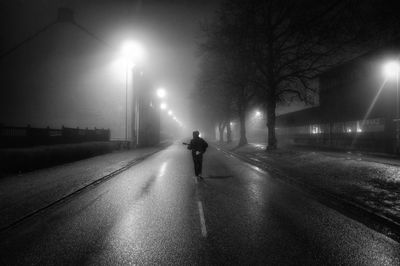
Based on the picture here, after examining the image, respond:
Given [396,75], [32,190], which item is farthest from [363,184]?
[396,75]

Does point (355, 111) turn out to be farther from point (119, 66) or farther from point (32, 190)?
point (32, 190)

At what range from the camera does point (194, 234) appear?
4340mm

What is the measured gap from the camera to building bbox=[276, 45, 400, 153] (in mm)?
21469

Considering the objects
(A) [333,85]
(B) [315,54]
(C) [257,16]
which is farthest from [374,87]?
(C) [257,16]

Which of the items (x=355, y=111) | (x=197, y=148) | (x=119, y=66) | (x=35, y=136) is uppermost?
(x=119, y=66)

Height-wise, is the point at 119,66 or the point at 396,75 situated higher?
the point at 119,66

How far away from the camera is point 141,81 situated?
1282 inches

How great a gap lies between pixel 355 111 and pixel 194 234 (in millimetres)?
28488

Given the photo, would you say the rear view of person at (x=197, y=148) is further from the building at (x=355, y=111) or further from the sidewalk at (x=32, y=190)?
the building at (x=355, y=111)

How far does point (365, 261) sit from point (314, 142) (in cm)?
3278

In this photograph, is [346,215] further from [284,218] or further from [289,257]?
[289,257]

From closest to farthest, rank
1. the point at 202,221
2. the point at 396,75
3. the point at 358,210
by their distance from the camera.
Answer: the point at 202,221
the point at 358,210
the point at 396,75

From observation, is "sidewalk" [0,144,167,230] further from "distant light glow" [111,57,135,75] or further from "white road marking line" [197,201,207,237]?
"distant light glow" [111,57,135,75]

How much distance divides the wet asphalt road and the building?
1509cm
